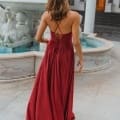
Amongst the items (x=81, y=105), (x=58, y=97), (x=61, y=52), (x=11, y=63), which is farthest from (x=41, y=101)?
(x=11, y=63)

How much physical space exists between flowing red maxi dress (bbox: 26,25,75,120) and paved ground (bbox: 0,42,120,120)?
68cm

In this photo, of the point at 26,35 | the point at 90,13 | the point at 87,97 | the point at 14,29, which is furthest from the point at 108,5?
the point at 87,97

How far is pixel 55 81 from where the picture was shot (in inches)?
125

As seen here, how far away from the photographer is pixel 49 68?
10.5 feet

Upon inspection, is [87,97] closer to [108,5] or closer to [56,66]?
[56,66]

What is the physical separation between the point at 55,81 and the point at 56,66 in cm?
15

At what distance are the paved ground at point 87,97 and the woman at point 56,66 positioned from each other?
0.68 meters

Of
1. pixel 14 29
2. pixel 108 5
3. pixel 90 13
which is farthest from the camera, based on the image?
pixel 108 5

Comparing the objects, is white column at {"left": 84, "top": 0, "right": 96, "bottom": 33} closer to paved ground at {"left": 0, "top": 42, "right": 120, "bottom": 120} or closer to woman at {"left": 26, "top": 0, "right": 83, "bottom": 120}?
paved ground at {"left": 0, "top": 42, "right": 120, "bottom": 120}

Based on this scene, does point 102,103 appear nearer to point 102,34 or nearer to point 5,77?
point 5,77

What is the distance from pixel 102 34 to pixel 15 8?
5803mm

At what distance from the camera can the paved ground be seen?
4082 millimetres

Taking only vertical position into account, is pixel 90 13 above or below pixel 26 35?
above

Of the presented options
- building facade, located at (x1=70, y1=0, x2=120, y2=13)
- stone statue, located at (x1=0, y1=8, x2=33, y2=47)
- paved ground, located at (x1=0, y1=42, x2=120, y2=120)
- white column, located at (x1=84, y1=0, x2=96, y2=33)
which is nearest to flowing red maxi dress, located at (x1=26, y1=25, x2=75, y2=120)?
paved ground, located at (x1=0, y1=42, x2=120, y2=120)
